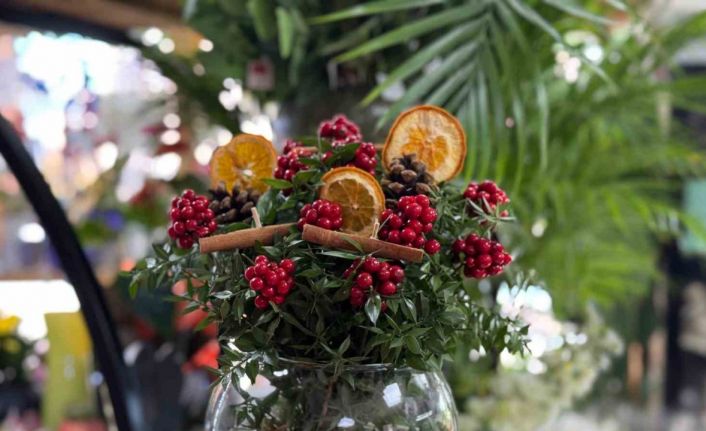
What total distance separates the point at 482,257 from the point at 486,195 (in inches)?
2.0

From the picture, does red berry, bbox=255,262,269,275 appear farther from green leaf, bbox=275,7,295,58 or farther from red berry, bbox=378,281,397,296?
green leaf, bbox=275,7,295,58

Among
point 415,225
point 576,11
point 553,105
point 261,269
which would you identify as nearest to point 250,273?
point 261,269

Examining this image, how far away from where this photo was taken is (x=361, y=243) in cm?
48

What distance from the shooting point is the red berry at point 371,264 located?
469mm

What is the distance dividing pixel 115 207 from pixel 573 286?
102cm

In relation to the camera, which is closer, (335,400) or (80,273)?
(335,400)

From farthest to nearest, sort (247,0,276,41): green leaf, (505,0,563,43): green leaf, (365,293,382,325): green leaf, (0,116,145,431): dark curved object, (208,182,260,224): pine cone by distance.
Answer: (247,0,276,41): green leaf < (505,0,563,43): green leaf < (0,116,145,431): dark curved object < (208,182,260,224): pine cone < (365,293,382,325): green leaf

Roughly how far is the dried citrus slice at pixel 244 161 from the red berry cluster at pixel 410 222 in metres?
0.15

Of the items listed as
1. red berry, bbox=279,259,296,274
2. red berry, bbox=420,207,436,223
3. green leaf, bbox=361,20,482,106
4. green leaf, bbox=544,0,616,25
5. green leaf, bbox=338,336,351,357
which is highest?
green leaf, bbox=544,0,616,25

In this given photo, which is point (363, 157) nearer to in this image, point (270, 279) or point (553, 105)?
point (270, 279)

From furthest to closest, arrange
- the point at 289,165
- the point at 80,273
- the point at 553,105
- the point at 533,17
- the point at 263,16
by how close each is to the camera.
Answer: the point at 553,105 → the point at 263,16 → the point at 533,17 → the point at 80,273 → the point at 289,165

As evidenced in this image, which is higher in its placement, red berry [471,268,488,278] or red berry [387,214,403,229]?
red berry [387,214,403,229]

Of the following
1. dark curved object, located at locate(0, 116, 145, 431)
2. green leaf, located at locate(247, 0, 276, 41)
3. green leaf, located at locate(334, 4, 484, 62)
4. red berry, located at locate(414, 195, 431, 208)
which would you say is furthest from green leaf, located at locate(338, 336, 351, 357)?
green leaf, located at locate(247, 0, 276, 41)

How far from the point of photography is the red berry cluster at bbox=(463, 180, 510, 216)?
541 mm
